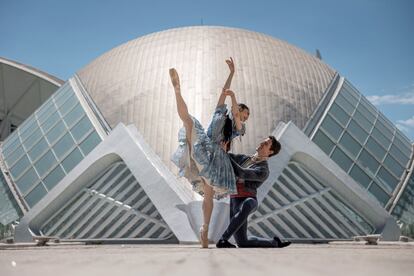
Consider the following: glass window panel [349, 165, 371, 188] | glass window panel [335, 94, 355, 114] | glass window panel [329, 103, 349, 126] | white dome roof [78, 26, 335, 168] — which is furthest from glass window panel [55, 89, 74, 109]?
glass window panel [349, 165, 371, 188]

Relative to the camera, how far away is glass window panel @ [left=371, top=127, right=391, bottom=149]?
20.5 meters

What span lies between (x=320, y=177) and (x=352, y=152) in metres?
2.94

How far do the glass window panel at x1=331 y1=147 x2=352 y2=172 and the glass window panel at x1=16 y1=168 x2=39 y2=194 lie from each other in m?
11.5

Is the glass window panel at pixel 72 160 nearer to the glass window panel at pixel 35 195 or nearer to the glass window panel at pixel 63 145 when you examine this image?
the glass window panel at pixel 63 145

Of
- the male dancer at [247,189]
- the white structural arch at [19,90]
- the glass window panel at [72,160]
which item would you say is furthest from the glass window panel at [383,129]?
the white structural arch at [19,90]

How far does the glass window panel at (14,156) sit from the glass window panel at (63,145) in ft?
7.44

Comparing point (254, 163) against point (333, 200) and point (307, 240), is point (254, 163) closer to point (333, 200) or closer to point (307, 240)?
point (307, 240)

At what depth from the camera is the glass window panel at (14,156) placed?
20.6m

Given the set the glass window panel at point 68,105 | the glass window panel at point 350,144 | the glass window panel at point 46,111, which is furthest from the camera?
the glass window panel at point 46,111

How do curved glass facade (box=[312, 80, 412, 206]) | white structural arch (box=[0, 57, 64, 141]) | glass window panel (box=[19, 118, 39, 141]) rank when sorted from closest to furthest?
curved glass facade (box=[312, 80, 412, 206])
glass window panel (box=[19, 118, 39, 141])
white structural arch (box=[0, 57, 64, 141])

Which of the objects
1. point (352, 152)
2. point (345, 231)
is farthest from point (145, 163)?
point (352, 152)

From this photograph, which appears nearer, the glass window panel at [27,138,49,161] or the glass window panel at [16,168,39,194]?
the glass window panel at [16,168,39,194]

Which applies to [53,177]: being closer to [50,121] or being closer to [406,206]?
[50,121]

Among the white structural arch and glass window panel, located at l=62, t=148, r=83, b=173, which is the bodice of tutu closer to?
glass window panel, located at l=62, t=148, r=83, b=173
